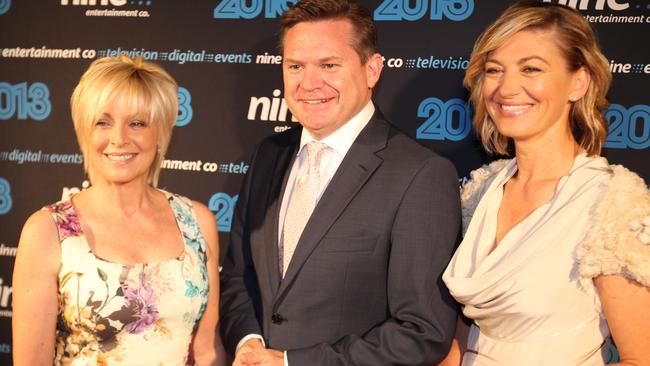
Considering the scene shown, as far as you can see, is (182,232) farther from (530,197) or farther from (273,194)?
(530,197)

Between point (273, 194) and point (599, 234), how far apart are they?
1.22m

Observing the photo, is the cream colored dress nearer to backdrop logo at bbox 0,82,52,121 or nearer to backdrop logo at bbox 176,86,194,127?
backdrop logo at bbox 176,86,194,127

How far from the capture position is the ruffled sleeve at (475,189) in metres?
2.78

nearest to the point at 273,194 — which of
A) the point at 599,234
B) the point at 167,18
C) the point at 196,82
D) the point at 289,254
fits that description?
the point at 289,254

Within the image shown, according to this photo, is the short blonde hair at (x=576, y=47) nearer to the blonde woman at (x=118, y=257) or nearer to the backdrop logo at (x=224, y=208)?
the blonde woman at (x=118, y=257)

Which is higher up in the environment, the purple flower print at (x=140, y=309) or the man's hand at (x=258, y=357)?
the purple flower print at (x=140, y=309)

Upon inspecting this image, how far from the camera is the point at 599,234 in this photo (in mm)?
2193

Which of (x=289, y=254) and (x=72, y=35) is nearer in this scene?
(x=289, y=254)

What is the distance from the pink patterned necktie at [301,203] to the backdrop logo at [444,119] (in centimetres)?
109

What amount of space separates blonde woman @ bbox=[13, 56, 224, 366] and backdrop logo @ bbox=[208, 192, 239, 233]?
1.16 meters

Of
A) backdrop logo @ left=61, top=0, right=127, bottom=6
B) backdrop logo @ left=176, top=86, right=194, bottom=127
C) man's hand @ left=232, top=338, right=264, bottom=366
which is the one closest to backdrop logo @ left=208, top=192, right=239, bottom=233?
backdrop logo @ left=176, top=86, right=194, bottom=127

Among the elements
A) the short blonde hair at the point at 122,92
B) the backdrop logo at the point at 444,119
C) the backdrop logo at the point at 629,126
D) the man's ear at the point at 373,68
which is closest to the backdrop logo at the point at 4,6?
the short blonde hair at the point at 122,92

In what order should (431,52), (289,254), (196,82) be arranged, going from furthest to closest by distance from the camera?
(196,82)
(431,52)
(289,254)

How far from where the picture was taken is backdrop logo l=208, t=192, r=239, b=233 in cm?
405
